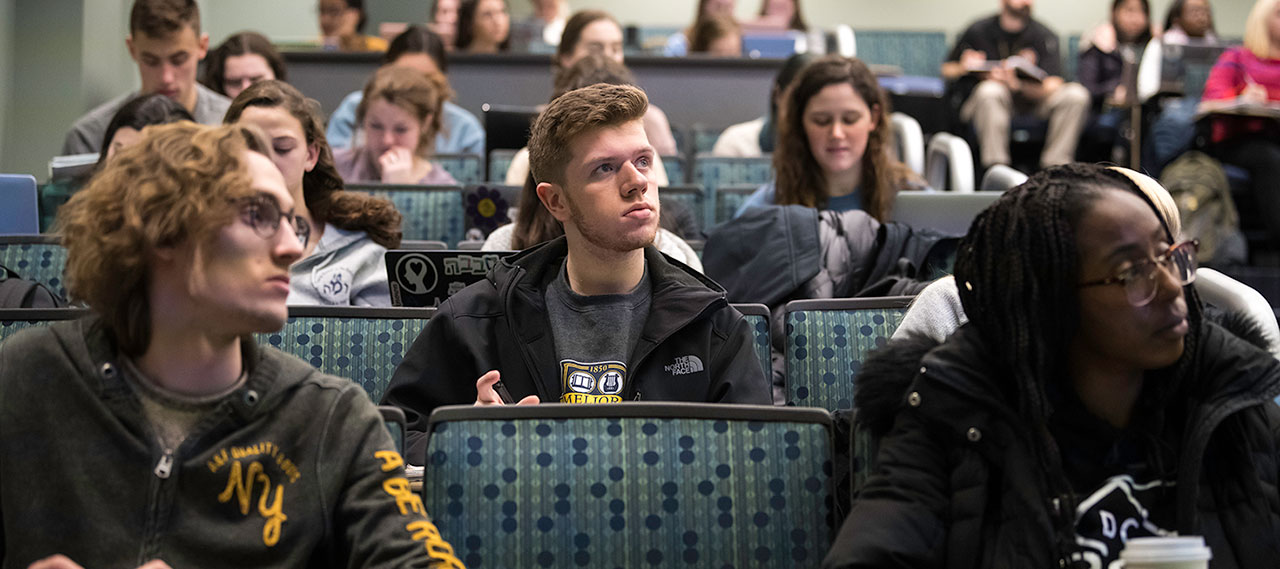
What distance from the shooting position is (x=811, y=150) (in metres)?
3.65

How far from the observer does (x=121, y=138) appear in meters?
3.39

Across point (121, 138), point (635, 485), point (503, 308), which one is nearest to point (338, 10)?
point (121, 138)

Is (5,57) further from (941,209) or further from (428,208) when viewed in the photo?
(941,209)

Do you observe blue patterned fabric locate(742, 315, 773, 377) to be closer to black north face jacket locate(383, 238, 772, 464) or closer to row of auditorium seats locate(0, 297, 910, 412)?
row of auditorium seats locate(0, 297, 910, 412)

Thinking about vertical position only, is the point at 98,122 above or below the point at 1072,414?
above

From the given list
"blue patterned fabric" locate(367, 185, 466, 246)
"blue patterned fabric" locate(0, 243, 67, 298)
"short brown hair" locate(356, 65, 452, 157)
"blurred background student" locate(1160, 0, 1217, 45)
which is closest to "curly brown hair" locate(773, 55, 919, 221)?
"blue patterned fabric" locate(367, 185, 466, 246)

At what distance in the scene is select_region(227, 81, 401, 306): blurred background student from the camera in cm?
288

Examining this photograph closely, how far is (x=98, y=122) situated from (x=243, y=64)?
1.95ft

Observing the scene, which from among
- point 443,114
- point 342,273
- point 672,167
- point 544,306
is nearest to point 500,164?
point 672,167

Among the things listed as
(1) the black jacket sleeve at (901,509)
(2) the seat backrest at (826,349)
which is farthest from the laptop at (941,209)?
(1) the black jacket sleeve at (901,509)

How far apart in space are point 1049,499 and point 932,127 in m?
5.16

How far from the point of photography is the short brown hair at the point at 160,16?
4.34 meters

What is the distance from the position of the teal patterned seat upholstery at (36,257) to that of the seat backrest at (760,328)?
149 centimetres

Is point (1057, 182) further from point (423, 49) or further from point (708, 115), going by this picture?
point (708, 115)
